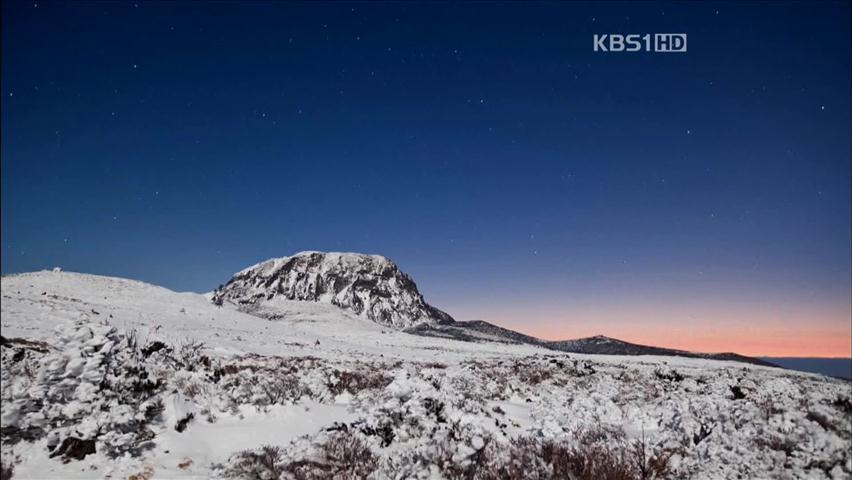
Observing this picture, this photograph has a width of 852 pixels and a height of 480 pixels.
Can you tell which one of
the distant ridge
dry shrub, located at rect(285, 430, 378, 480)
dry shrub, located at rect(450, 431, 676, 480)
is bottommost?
dry shrub, located at rect(285, 430, 378, 480)

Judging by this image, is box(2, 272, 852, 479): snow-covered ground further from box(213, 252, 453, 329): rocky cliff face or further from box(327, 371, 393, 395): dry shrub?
box(213, 252, 453, 329): rocky cliff face

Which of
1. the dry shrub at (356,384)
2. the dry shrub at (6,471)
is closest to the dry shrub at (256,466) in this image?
the dry shrub at (6,471)

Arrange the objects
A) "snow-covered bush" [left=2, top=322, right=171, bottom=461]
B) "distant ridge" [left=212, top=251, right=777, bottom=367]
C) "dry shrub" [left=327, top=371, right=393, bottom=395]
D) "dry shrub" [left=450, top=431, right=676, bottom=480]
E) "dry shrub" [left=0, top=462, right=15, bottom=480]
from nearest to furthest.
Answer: "dry shrub" [left=0, top=462, right=15, bottom=480] < "dry shrub" [left=450, top=431, right=676, bottom=480] < "snow-covered bush" [left=2, top=322, right=171, bottom=461] < "dry shrub" [left=327, top=371, right=393, bottom=395] < "distant ridge" [left=212, top=251, right=777, bottom=367]

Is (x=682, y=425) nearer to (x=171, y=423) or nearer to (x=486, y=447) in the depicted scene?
(x=486, y=447)

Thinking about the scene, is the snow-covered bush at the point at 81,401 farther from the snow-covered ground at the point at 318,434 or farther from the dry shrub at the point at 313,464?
the dry shrub at the point at 313,464

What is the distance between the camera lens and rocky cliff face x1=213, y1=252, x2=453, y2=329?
456 ft

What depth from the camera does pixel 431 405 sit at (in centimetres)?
795

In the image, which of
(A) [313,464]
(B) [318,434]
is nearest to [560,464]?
(A) [313,464]

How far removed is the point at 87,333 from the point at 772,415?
1041 cm

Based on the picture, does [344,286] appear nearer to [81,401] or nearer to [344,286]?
[344,286]

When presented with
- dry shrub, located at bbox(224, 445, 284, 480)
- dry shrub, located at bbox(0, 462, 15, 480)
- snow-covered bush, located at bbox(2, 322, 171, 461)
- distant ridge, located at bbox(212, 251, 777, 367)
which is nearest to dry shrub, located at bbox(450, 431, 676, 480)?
dry shrub, located at bbox(224, 445, 284, 480)

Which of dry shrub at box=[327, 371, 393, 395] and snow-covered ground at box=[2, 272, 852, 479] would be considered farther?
dry shrub at box=[327, 371, 393, 395]

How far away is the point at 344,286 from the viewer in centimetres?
14738

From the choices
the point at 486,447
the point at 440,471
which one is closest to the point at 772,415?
the point at 486,447
